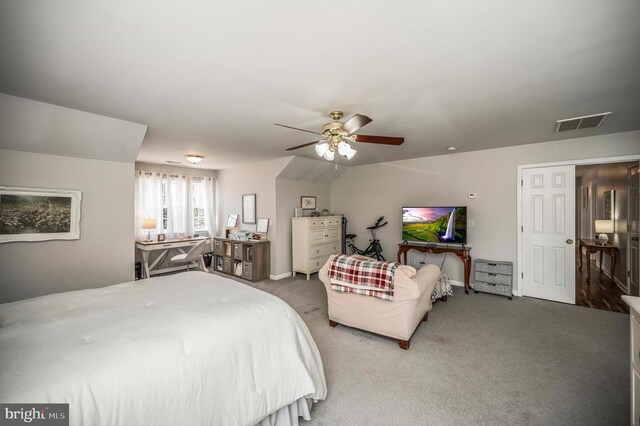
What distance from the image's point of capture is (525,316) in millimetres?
3496

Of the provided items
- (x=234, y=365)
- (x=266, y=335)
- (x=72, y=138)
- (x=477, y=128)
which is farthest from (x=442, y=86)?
(x=72, y=138)

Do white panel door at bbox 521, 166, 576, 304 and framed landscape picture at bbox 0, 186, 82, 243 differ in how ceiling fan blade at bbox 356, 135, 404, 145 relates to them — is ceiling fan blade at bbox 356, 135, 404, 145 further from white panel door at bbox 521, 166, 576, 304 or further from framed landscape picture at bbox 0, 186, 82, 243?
framed landscape picture at bbox 0, 186, 82, 243

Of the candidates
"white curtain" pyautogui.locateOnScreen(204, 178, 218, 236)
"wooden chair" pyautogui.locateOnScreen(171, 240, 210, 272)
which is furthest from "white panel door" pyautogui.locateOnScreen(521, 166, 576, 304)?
"white curtain" pyautogui.locateOnScreen(204, 178, 218, 236)

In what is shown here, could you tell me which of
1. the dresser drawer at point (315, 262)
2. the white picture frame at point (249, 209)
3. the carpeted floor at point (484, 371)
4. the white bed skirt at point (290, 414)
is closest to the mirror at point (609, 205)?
the carpeted floor at point (484, 371)

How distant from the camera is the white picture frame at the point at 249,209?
574 cm

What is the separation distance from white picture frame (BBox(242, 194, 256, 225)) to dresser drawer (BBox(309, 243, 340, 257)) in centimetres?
145

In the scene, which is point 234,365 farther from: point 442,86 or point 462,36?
point 442,86

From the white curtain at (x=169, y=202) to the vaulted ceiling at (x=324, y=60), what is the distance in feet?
10.4

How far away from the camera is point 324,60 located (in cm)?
181

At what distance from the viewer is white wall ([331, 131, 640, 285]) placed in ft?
12.8

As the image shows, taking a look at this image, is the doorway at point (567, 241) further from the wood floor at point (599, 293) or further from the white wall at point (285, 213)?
the white wall at point (285, 213)

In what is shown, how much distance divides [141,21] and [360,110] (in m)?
1.85

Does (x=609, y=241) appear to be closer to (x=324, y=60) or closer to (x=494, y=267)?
(x=494, y=267)

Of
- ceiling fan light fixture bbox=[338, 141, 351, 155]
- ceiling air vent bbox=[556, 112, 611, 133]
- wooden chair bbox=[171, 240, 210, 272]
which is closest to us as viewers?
ceiling fan light fixture bbox=[338, 141, 351, 155]
